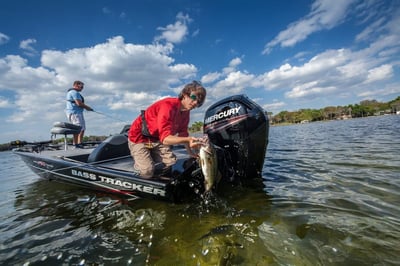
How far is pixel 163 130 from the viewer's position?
3154 millimetres

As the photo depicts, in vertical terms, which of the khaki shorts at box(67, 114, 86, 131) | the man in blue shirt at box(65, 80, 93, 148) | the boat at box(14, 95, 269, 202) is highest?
the man in blue shirt at box(65, 80, 93, 148)

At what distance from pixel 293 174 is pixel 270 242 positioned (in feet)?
11.3

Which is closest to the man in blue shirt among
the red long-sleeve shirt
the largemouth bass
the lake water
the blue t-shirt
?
the blue t-shirt

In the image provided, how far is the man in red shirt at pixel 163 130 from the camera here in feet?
10.4

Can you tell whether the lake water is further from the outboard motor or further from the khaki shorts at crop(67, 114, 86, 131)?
the khaki shorts at crop(67, 114, 86, 131)

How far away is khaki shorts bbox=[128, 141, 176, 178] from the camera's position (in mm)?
3774

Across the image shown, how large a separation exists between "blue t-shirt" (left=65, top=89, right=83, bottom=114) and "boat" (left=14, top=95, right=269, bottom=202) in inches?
108

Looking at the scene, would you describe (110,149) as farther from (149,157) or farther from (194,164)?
(194,164)

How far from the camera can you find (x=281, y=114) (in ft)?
428

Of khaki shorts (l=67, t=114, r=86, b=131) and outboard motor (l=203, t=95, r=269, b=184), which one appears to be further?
khaki shorts (l=67, t=114, r=86, b=131)

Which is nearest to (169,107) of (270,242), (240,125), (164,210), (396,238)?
(240,125)

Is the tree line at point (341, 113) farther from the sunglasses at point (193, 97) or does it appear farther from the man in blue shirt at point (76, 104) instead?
the sunglasses at point (193, 97)

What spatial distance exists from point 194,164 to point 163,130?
2.88 feet

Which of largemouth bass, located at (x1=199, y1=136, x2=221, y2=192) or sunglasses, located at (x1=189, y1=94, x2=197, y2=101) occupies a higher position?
sunglasses, located at (x1=189, y1=94, x2=197, y2=101)
